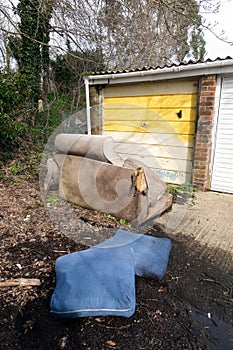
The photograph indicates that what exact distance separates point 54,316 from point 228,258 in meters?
1.76

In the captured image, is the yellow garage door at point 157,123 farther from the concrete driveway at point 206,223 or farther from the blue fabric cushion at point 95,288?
the blue fabric cushion at point 95,288

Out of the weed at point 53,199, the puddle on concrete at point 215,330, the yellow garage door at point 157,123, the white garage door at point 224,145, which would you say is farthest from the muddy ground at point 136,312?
the yellow garage door at point 157,123

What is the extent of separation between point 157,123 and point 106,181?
2.19 meters

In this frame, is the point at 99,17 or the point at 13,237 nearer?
the point at 13,237

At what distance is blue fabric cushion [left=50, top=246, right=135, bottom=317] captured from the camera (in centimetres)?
154

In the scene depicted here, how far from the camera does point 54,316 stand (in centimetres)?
160

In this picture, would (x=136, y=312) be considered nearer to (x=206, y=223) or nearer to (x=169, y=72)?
(x=206, y=223)

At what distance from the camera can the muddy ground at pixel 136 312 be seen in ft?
4.77

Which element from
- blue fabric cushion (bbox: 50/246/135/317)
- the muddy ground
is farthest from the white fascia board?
blue fabric cushion (bbox: 50/246/135/317)

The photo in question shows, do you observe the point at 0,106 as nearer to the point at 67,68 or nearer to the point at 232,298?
the point at 232,298

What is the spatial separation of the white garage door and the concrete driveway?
0.74 feet

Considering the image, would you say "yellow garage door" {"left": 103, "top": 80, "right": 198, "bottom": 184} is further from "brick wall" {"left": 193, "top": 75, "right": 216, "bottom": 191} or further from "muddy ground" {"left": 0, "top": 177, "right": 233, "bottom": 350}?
"muddy ground" {"left": 0, "top": 177, "right": 233, "bottom": 350}

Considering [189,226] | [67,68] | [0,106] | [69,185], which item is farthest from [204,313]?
[67,68]

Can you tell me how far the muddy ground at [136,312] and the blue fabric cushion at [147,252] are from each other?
0.27ft
